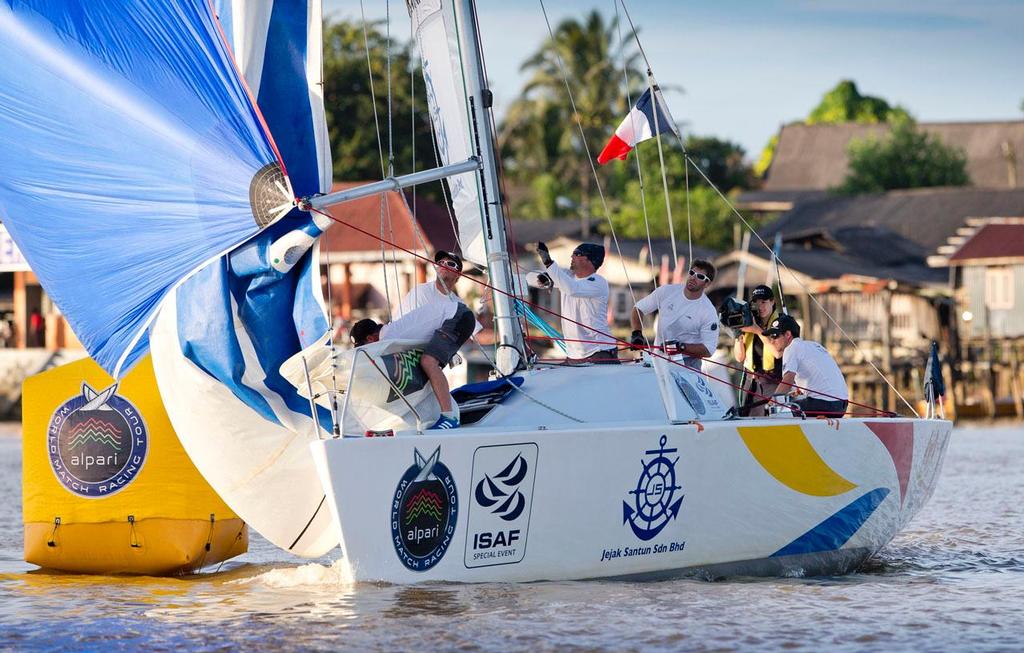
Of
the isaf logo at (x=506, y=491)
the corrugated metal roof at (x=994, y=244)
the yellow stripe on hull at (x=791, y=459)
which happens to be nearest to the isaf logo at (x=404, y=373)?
the isaf logo at (x=506, y=491)

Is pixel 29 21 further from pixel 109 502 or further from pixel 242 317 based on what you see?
pixel 109 502

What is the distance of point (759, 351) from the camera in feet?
36.5

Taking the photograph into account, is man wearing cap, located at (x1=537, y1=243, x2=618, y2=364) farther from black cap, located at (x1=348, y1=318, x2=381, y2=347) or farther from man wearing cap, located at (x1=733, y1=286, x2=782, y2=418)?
black cap, located at (x1=348, y1=318, x2=381, y2=347)

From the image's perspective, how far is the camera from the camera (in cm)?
1064

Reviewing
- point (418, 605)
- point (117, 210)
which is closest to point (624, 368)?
point (418, 605)

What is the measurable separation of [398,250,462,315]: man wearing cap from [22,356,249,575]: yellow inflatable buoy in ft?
5.52

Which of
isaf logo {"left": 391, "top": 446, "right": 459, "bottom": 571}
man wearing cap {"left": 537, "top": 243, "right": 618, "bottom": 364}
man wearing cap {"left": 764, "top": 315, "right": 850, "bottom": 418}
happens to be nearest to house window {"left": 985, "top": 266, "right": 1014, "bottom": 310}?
man wearing cap {"left": 764, "top": 315, "right": 850, "bottom": 418}

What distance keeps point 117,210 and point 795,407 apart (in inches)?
178

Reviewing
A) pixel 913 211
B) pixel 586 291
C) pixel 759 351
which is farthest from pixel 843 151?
pixel 586 291

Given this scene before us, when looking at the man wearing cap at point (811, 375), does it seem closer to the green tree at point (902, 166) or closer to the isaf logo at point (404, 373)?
the isaf logo at point (404, 373)

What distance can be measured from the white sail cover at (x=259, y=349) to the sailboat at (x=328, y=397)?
0.04 feet

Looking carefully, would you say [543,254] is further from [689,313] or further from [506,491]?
[506,491]

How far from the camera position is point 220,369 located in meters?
8.75

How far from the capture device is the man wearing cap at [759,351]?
10883mm
